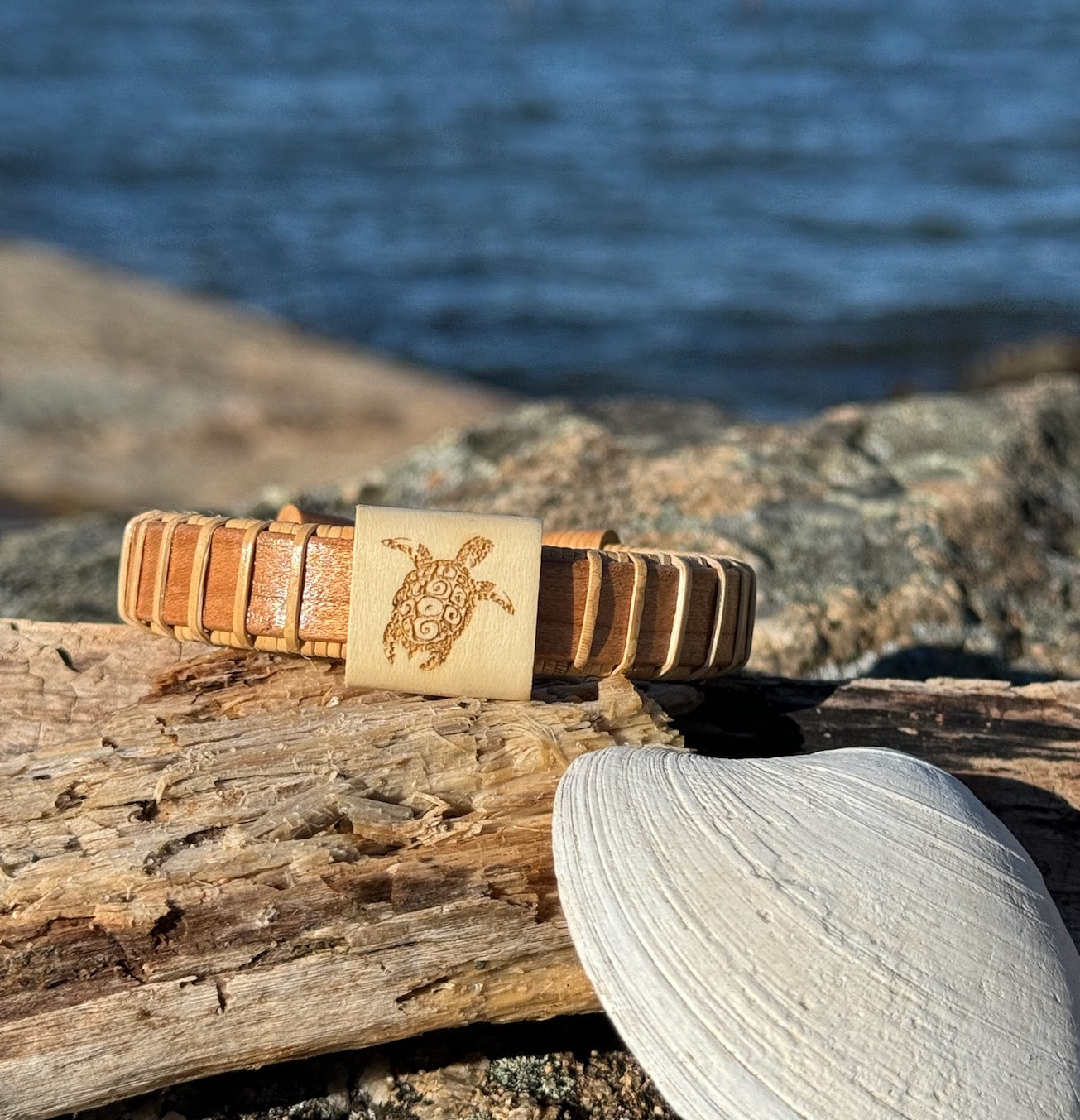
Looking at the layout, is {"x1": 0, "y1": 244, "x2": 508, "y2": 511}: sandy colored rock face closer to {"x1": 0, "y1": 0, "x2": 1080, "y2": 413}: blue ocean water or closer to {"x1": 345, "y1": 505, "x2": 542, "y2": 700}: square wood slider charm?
{"x1": 0, "y1": 0, "x2": 1080, "y2": 413}: blue ocean water

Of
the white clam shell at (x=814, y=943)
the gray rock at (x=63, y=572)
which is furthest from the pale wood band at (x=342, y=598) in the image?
the gray rock at (x=63, y=572)

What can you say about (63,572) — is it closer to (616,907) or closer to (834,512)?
(834,512)

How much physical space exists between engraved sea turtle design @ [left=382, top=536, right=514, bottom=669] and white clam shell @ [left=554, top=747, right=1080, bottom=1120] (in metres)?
0.31

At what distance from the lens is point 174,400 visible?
27.1 ft

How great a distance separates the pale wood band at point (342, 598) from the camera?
2.02 m

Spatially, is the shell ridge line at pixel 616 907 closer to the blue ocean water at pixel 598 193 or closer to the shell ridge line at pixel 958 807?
the shell ridge line at pixel 958 807

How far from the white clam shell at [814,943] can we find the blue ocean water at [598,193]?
26.1ft

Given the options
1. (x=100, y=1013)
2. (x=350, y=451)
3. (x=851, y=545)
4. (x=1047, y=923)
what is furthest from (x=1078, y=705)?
(x=350, y=451)

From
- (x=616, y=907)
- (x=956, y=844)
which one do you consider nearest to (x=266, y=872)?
(x=616, y=907)

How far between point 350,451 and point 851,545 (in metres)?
5.39

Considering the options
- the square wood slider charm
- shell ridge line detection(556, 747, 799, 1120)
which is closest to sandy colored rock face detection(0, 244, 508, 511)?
the square wood slider charm

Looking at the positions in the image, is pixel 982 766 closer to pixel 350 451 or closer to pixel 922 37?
pixel 350 451

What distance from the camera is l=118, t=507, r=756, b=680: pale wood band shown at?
6.62ft

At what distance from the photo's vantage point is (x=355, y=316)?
37.9 ft
